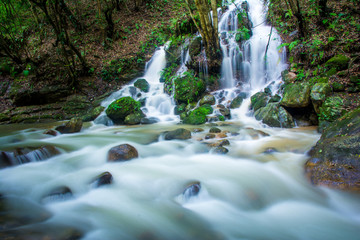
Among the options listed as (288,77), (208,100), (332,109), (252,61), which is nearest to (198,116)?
(208,100)

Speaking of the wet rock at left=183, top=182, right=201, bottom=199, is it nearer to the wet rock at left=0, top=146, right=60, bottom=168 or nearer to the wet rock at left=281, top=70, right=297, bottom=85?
the wet rock at left=0, top=146, right=60, bottom=168

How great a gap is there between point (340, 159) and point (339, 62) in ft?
14.0

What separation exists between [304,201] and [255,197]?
0.64 m

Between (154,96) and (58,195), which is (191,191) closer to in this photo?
(58,195)

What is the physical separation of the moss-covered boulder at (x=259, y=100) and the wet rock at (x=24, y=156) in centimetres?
630

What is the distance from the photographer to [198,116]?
23.2ft

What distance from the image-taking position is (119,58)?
38.3ft

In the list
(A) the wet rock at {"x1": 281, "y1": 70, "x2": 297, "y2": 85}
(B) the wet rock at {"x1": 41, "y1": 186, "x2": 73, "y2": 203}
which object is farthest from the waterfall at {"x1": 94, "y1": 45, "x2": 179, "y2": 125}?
(B) the wet rock at {"x1": 41, "y1": 186, "x2": 73, "y2": 203}

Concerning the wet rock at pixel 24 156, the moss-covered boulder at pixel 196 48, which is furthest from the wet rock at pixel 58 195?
the moss-covered boulder at pixel 196 48

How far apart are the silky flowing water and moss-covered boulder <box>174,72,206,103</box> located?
3.64 m

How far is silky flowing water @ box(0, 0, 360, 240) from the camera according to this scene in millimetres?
2207

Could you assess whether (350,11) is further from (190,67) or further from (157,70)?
(157,70)

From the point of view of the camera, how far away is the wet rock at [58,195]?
2.66 meters

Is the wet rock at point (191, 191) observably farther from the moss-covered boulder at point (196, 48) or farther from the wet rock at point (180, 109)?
the moss-covered boulder at point (196, 48)
